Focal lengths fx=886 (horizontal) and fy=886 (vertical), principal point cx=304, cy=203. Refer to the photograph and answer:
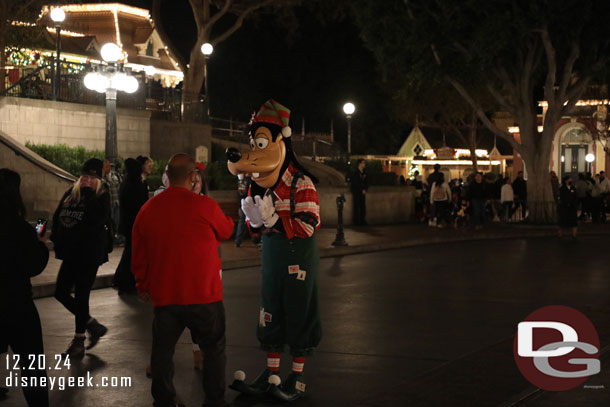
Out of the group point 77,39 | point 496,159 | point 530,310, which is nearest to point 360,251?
point 530,310

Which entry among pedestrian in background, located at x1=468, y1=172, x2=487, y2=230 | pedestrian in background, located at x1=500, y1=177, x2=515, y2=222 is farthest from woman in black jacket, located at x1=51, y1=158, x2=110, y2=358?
pedestrian in background, located at x1=500, y1=177, x2=515, y2=222

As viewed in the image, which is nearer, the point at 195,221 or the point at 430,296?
the point at 195,221

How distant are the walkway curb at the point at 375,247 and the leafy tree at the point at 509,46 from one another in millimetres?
2925

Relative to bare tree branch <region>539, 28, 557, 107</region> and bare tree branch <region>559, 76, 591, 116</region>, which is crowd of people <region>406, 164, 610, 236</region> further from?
bare tree branch <region>539, 28, 557, 107</region>

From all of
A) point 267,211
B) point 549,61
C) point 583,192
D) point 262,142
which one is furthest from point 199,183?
point 583,192

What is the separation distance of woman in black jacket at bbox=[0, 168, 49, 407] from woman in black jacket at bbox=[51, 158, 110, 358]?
9.50 feet

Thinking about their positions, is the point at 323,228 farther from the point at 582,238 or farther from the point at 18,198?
the point at 18,198

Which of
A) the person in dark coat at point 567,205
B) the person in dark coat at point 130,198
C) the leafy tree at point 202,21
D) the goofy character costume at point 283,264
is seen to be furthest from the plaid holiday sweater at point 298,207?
the leafy tree at point 202,21

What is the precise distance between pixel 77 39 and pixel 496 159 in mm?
34313

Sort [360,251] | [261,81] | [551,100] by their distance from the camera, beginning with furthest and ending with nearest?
[261,81] < [551,100] < [360,251]

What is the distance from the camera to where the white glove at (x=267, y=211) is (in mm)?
6879

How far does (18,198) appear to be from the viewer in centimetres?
612

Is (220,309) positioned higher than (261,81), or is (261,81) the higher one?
(261,81)

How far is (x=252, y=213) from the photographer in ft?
22.8
